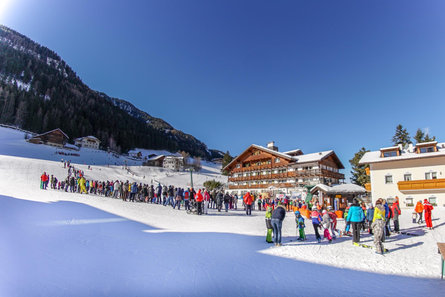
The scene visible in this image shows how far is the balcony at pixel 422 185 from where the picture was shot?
24562mm

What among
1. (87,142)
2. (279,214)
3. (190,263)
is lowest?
(190,263)

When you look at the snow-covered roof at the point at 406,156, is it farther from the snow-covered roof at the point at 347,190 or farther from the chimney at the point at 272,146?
the chimney at the point at 272,146

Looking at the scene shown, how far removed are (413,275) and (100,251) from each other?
7.73m

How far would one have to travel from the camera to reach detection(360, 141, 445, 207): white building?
990 inches

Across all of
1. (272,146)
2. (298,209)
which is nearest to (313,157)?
(272,146)

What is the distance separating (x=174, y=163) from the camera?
299 ft

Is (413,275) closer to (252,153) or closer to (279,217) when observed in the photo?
(279,217)

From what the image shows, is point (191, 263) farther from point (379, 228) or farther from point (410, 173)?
point (410, 173)

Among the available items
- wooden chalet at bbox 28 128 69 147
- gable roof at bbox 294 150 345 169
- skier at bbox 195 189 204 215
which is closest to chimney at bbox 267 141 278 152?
gable roof at bbox 294 150 345 169

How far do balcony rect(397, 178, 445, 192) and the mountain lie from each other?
325 ft

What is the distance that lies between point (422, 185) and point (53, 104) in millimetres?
118306

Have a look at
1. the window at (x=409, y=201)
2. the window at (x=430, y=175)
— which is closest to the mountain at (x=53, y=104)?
the window at (x=409, y=201)

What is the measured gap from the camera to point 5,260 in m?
5.27

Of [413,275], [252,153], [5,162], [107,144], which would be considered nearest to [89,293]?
[413,275]
